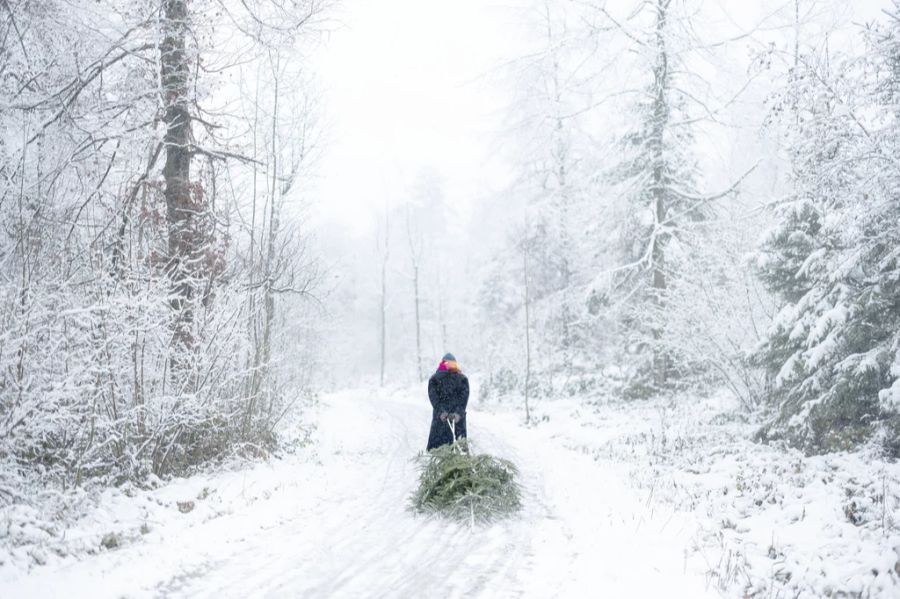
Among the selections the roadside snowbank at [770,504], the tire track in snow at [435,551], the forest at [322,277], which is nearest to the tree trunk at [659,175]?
the forest at [322,277]

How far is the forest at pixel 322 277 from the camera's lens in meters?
5.32

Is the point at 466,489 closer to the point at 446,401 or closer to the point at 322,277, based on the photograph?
the point at 446,401

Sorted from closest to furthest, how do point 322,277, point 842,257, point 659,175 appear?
point 842,257 → point 322,277 → point 659,175

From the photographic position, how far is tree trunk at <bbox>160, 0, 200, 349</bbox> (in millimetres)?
7902

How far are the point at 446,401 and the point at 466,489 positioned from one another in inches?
114

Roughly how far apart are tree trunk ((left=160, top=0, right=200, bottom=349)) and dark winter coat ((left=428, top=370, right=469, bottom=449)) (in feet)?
13.4

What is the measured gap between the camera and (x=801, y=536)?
562 cm

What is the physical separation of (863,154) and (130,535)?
962 cm

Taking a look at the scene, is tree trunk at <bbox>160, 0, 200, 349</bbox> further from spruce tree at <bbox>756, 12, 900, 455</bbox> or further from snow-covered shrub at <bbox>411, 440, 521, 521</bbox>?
spruce tree at <bbox>756, 12, 900, 455</bbox>

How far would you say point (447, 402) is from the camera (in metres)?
9.44

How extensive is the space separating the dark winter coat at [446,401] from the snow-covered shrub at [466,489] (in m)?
2.08

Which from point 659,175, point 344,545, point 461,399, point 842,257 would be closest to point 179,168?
point 461,399

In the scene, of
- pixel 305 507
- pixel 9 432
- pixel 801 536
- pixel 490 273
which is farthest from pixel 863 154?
pixel 490 273

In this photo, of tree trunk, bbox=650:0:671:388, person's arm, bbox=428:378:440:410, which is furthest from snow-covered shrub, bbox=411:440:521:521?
tree trunk, bbox=650:0:671:388
